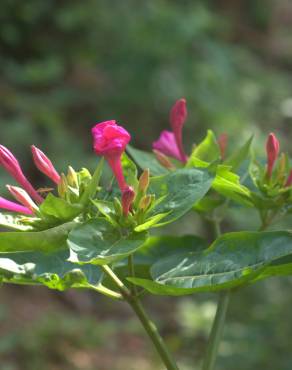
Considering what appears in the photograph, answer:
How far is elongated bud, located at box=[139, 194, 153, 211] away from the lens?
3.24 ft

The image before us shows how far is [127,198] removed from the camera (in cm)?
95

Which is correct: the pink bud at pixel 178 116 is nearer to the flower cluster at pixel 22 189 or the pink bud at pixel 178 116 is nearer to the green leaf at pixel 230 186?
the green leaf at pixel 230 186

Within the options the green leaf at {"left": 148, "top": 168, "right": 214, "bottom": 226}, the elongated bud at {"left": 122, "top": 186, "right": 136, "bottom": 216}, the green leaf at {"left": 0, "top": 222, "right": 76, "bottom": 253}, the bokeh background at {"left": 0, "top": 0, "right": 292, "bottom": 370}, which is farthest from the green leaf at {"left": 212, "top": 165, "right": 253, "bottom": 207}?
the bokeh background at {"left": 0, "top": 0, "right": 292, "bottom": 370}

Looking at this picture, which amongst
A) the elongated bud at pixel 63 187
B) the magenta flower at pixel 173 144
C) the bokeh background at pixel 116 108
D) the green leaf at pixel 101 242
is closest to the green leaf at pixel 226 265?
the green leaf at pixel 101 242

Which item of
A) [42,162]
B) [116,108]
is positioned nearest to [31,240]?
[42,162]

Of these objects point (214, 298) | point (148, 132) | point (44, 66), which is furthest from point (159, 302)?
point (44, 66)

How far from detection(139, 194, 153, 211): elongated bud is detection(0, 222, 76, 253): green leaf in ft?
0.42

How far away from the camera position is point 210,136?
1.21m

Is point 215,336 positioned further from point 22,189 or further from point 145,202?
point 22,189

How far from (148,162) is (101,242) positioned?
1.20ft

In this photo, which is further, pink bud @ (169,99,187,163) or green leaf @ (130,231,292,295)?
pink bud @ (169,99,187,163)

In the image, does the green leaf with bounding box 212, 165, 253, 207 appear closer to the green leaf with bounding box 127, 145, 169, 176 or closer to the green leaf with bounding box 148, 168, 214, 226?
the green leaf with bounding box 148, 168, 214, 226

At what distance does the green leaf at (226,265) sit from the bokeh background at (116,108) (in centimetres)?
209

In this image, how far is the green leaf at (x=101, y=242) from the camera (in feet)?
2.91
